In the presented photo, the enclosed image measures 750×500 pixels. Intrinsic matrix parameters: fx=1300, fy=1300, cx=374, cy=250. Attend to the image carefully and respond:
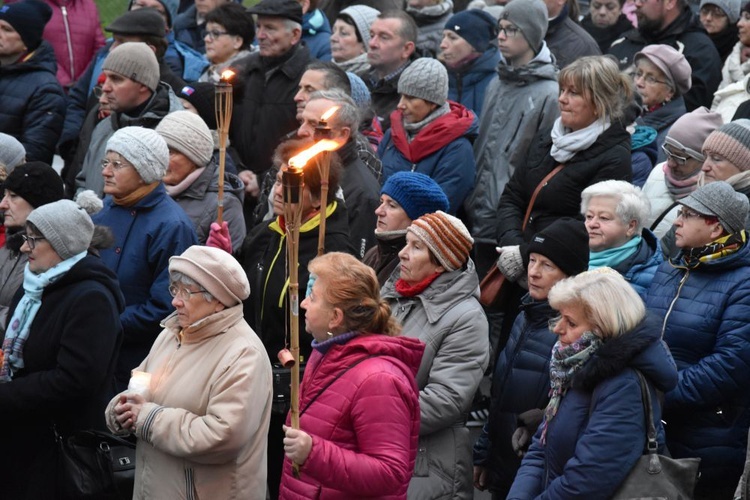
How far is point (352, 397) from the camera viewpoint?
486 centimetres

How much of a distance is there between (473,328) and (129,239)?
2064 mm

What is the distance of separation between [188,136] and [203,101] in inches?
49.0

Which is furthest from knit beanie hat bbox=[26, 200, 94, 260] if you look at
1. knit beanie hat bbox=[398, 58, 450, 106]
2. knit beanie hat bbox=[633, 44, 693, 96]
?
knit beanie hat bbox=[633, 44, 693, 96]

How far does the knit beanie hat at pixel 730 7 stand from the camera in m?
10.4

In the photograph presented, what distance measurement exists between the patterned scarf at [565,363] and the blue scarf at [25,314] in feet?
7.60

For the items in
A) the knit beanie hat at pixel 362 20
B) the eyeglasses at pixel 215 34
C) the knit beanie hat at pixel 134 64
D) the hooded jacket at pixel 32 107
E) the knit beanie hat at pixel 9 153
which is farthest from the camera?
the knit beanie hat at pixel 362 20

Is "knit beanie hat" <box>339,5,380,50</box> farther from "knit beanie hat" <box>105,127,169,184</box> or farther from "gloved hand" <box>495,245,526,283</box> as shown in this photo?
"gloved hand" <box>495,245,526,283</box>

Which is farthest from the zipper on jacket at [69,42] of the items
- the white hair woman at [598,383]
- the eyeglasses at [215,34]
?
the white hair woman at [598,383]

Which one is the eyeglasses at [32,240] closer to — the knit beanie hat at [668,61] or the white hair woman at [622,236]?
the white hair woman at [622,236]

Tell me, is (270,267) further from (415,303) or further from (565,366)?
(565,366)

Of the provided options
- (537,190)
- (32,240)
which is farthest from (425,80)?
(32,240)

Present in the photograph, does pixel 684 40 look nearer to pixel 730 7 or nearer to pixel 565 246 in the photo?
pixel 730 7

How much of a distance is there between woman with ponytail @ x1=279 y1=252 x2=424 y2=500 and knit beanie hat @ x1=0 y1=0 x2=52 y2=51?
5.53 meters

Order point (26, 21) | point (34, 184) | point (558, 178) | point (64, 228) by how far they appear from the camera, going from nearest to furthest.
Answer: point (64, 228) < point (34, 184) < point (558, 178) < point (26, 21)
